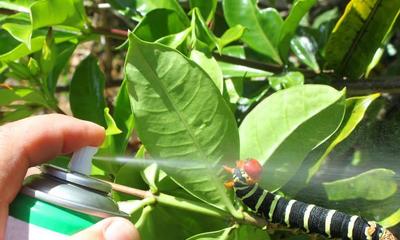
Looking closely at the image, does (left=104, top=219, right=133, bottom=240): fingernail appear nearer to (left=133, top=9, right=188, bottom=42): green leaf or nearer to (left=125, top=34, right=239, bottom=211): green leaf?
(left=125, top=34, right=239, bottom=211): green leaf

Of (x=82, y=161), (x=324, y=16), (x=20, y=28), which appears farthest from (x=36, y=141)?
(x=324, y=16)

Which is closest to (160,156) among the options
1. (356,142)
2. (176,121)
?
(176,121)

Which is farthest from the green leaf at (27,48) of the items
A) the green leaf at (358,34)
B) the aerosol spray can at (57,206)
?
the green leaf at (358,34)

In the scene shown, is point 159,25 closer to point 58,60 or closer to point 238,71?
point 238,71

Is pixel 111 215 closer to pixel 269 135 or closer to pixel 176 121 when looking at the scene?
pixel 176 121

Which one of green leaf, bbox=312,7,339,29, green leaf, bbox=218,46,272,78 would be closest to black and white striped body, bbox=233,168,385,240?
green leaf, bbox=218,46,272,78

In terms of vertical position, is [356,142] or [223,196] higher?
[223,196]

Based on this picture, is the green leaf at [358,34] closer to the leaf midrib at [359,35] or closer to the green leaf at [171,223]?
the leaf midrib at [359,35]
